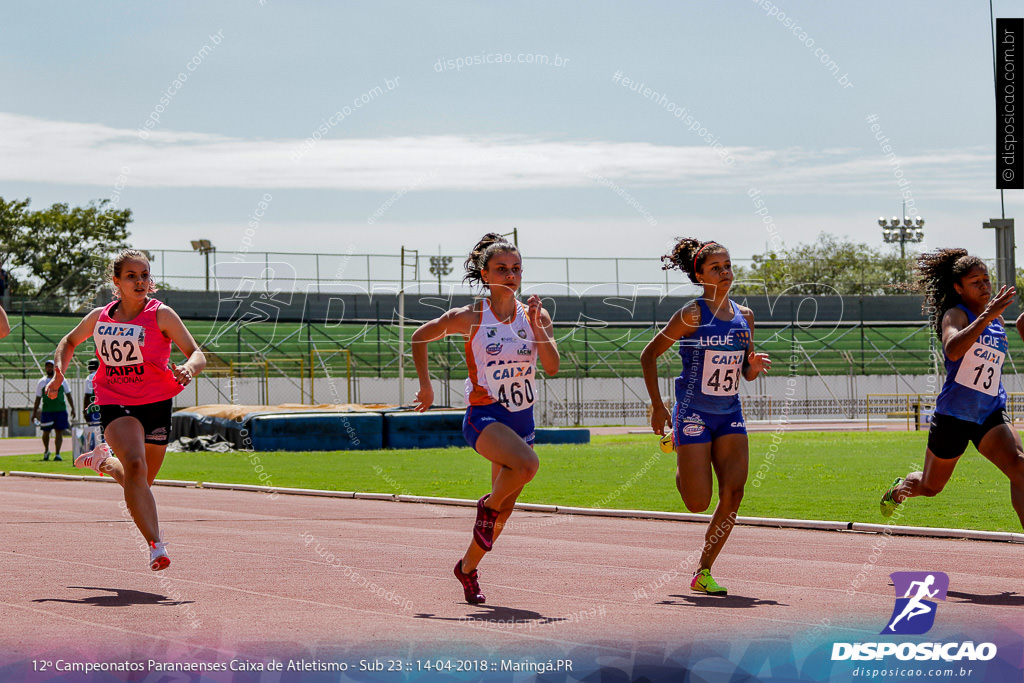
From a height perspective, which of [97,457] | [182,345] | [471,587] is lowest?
[471,587]

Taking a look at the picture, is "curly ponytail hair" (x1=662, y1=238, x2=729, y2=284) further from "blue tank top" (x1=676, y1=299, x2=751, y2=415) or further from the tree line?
the tree line

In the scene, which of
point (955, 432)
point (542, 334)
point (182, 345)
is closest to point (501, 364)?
point (542, 334)

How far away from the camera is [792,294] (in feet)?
225

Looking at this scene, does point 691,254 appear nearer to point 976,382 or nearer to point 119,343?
point 976,382

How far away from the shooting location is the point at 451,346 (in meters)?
54.1

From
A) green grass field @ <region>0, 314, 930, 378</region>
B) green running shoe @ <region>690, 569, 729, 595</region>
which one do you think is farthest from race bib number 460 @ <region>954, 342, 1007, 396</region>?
green grass field @ <region>0, 314, 930, 378</region>

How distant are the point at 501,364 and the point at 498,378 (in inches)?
3.5

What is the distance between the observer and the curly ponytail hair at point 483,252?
7.79m

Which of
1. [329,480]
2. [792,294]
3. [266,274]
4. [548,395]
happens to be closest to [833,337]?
[792,294]

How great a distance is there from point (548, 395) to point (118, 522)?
1494 inches

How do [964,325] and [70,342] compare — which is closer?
[964,325]

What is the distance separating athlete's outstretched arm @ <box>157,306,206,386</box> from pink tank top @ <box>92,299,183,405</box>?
0.07 meters

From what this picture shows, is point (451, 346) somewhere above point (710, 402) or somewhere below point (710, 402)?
above

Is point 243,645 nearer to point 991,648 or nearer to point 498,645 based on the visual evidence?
point 498,645
